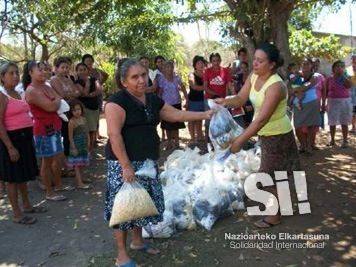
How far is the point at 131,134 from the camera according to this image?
12.3 feet

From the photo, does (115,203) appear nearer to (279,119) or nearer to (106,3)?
(279,119)

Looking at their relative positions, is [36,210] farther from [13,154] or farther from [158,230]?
[158,230]

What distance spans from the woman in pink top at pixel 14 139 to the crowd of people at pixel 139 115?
0.04 ft

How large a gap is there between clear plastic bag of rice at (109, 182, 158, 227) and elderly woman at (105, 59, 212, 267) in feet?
0.27

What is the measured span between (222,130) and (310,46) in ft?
61.8

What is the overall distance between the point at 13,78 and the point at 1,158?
0.91 m

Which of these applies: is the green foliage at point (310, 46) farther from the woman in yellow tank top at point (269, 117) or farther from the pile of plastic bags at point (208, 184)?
the woman in yellow tank top at point (269, 117)

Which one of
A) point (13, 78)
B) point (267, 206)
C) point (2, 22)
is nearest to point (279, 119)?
point (267, 206)

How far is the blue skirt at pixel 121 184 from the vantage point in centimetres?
383

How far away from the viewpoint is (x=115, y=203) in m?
3.62

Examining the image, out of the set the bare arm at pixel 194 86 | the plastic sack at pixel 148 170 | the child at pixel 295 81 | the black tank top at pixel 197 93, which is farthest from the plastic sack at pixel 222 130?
the black tank top at pixel 197 93

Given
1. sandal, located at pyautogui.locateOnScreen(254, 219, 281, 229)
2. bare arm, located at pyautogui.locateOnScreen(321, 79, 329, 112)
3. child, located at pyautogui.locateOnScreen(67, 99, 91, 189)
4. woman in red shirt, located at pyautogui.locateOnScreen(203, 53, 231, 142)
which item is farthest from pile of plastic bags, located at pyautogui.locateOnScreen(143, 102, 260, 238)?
bare arm, located at pyautogui.locateOnScreen(321, 79, 329, 112)

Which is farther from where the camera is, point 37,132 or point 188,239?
point 37,132

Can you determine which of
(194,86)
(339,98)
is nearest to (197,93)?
(194,86)
